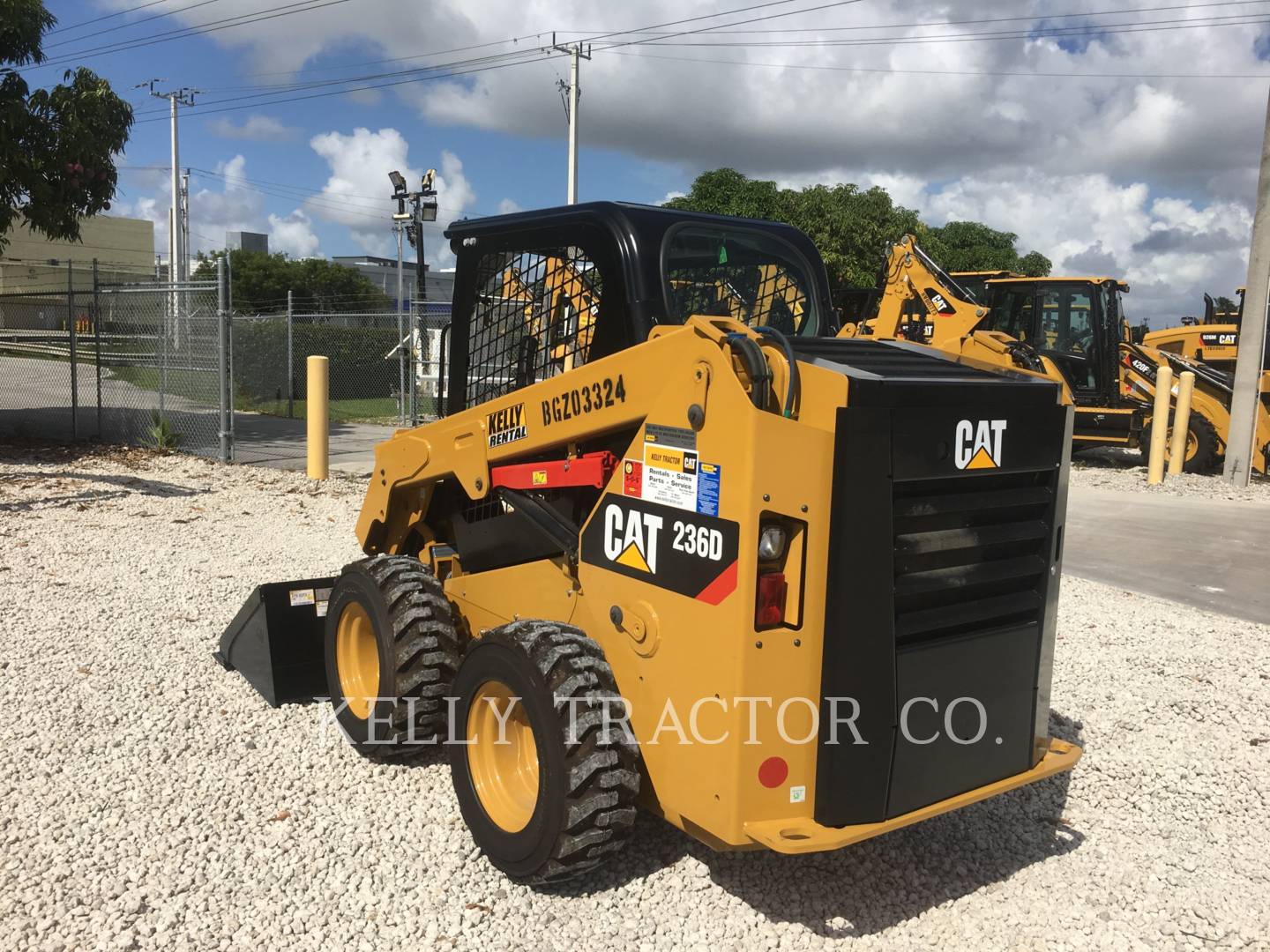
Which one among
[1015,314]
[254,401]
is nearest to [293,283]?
[254,401]

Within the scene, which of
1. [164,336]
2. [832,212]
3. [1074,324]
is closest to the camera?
[164,336]

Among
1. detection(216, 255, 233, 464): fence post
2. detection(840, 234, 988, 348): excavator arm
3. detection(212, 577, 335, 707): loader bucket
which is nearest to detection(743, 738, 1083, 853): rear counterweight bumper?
detection(212, 577, 335, 707): loader bucket

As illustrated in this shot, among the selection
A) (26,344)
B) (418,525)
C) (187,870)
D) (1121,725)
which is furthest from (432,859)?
(26,344)

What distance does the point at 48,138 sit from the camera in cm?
1216

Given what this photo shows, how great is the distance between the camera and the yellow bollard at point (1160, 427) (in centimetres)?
1325

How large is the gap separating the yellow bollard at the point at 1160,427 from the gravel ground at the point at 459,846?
8194 mm

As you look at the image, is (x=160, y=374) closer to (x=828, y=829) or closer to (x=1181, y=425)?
(x=828, y=829)

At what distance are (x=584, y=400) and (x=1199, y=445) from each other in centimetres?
1448

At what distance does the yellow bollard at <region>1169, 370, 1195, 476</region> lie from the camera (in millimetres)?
13641

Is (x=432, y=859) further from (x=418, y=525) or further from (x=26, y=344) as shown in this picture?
(x=26, y=344)

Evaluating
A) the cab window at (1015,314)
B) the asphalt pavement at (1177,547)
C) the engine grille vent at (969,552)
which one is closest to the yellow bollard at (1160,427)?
the asphalt pavement at (1177,547)

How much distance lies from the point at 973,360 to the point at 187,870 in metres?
3.32

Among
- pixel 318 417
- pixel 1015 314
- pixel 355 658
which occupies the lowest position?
pixel 355 658

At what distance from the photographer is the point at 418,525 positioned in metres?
4.77
